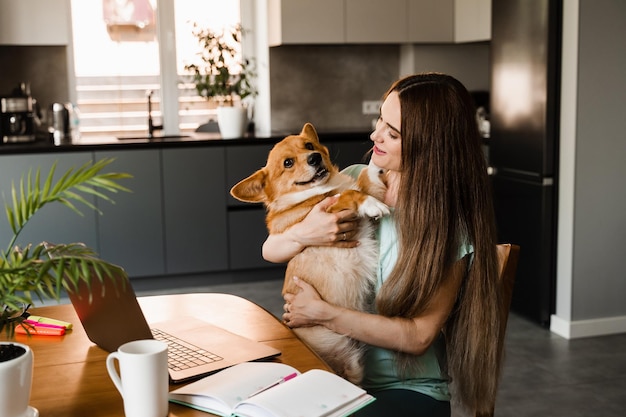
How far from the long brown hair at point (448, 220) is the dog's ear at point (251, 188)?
36 cm

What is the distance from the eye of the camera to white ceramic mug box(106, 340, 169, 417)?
4.03ft

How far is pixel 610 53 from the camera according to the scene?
3.72m

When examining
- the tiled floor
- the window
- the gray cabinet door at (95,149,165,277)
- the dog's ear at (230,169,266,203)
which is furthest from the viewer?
the window

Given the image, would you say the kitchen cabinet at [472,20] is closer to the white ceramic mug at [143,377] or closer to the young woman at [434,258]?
the young woman at [434,258]

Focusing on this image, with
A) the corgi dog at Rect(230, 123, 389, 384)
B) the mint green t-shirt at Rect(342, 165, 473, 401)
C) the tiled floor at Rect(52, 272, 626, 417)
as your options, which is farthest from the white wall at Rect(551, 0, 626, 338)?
the mint green t-shirt at Rect(342, 165, 473, 401)

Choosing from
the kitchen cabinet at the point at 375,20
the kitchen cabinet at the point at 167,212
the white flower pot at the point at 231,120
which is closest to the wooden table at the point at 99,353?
the kitchen cabinet at the point at 167,212

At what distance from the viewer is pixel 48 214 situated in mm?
4613

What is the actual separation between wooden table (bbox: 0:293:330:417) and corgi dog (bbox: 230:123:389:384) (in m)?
0.11

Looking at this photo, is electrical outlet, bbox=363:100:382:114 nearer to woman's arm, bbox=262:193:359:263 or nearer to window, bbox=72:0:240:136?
window, bbox=72:0:240:136

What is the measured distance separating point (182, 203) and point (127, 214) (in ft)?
1.08

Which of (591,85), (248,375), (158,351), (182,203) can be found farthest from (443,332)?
(182,203)

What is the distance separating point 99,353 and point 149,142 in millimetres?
3166

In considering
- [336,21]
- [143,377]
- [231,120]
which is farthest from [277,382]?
[336,21]

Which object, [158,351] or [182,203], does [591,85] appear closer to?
[182,203]
